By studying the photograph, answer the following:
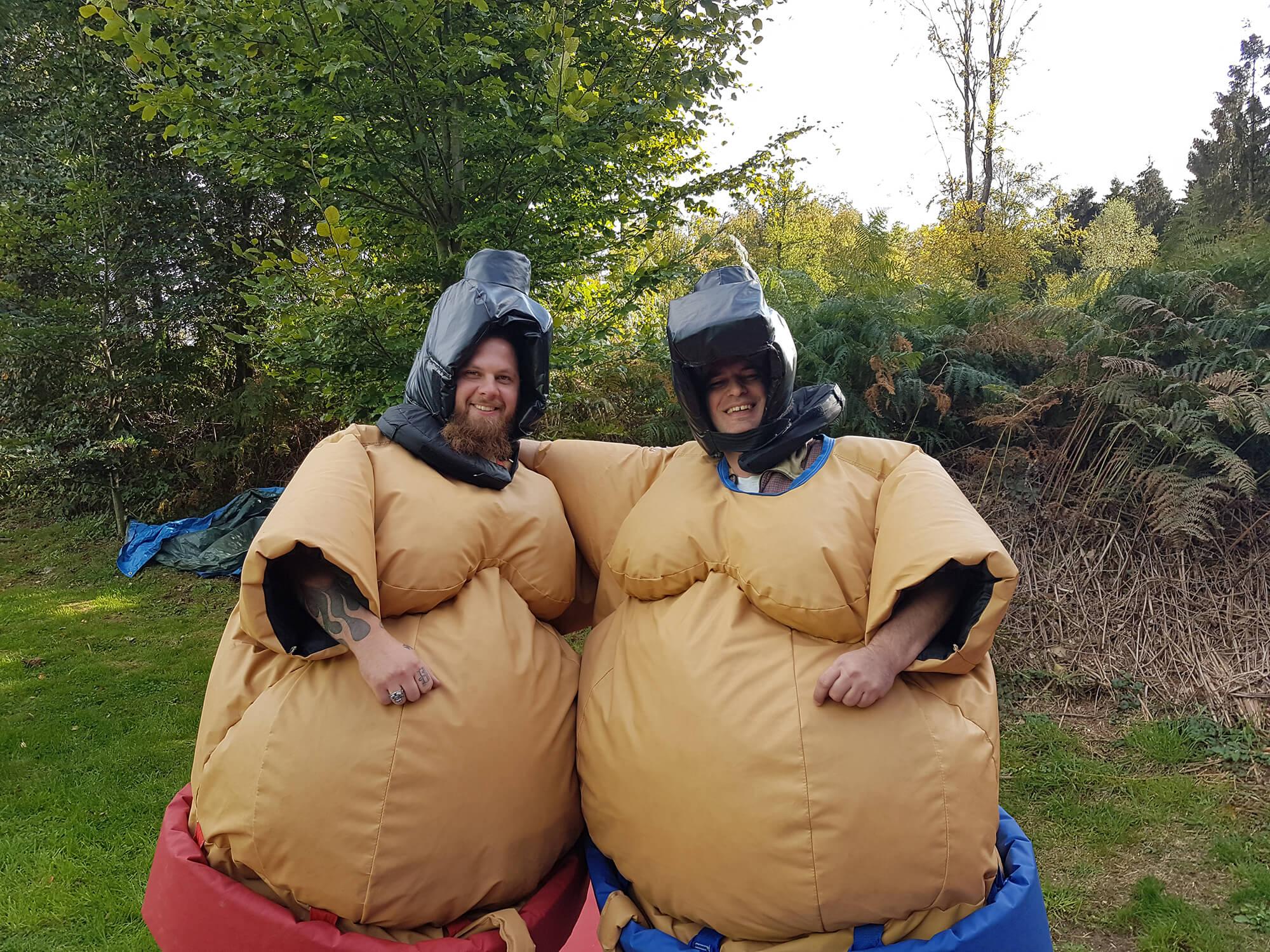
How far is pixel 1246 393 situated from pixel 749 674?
3.80 m

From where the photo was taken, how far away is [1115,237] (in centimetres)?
1628

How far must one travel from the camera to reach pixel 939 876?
1649 mm

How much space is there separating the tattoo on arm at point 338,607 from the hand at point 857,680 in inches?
41.1

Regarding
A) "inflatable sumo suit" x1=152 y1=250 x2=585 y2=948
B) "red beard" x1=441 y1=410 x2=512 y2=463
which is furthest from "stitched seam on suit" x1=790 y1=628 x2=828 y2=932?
"red beard" x1=441 y1=410 x2=512 y2=463

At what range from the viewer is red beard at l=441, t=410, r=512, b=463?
2223 mm

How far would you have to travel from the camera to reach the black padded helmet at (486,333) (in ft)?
7.44

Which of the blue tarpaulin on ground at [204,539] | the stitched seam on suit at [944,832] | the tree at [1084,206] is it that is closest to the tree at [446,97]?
the stitched seam on suit at [944,832]

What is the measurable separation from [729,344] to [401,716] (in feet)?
3.95

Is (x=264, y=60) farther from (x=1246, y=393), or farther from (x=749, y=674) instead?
(x=1246, y=393)

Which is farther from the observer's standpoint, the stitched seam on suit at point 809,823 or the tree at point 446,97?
the tree at point 446,97

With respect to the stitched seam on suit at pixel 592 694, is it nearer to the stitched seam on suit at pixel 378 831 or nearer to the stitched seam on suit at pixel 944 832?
the stitched seam on suit at pixel 378 831

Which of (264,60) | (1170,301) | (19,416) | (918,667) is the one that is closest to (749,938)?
(918,667)

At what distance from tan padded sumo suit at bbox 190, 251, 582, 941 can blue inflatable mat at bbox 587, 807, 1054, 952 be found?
306 mm

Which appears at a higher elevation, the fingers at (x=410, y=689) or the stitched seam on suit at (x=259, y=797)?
the fingers at (x=410, y=689)
